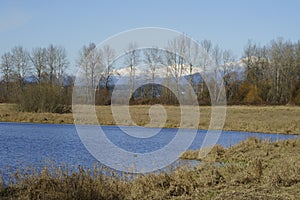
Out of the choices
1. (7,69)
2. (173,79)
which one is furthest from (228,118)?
Result: (7,69)

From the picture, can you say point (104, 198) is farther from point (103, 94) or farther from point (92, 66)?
point (103, 94)

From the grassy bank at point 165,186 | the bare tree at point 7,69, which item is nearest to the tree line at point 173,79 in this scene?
the bare tree at point 7,69

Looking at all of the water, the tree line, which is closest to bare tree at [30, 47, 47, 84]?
the tree line

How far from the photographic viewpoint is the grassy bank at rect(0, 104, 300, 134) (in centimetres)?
3404

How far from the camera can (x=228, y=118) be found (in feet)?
132

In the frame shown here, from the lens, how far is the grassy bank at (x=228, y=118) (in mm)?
34044

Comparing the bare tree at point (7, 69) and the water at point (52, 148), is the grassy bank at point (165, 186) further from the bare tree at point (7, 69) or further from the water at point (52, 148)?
the bare tree at point (7, 69)

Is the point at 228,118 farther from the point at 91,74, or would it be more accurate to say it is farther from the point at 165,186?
the point at 165,186

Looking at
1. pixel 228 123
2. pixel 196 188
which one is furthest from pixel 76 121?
pixel 196 188

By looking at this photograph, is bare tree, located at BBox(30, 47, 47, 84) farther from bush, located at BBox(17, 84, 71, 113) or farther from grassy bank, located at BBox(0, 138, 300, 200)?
grassy bank, located at BBox(0, 138, 300, 200)

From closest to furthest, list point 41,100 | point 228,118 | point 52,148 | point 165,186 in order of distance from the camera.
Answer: point 165,186
point 52,148
point 228,118
point 41,100

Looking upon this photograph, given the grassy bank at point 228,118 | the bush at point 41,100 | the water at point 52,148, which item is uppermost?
the bush at point 41,100

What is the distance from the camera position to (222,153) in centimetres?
1867

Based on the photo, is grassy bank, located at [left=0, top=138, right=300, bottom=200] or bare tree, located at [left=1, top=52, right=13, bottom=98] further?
bare tree, located at [left=1, top=52, right=13, bottom=98]
